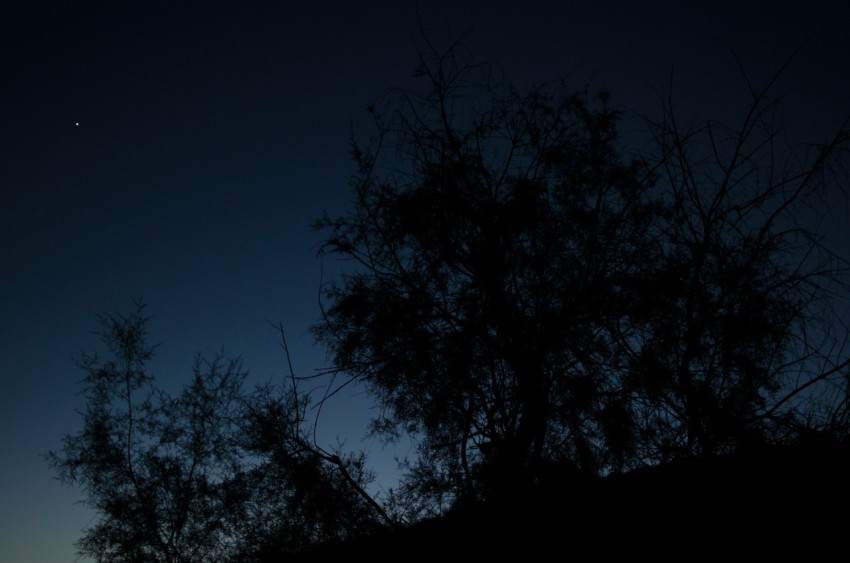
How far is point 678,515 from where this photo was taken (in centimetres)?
136

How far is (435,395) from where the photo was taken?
3.46 metres

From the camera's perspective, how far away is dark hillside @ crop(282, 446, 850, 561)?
3.77ft

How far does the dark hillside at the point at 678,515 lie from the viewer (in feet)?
3.77

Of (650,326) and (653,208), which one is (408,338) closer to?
(650,326)

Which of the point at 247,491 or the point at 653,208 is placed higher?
the point at 653,208

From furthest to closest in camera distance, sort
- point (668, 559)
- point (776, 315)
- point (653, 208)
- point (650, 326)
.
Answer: point (653, 208), point (650, 326), point (776, 315), point (668, 559)

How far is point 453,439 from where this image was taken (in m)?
3.65

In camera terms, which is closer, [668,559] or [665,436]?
[668,559]

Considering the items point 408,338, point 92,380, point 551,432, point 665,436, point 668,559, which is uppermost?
point 92,380

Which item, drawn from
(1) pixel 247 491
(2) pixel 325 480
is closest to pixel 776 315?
(2) pixel 325 480

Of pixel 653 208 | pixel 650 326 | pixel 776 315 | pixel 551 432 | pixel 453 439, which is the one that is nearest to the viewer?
pixel 776 315

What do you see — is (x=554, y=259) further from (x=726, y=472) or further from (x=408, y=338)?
(x=726, y=472)

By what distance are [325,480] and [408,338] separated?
1350mm

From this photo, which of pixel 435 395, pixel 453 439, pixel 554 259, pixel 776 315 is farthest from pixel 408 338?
pixel 776 315
